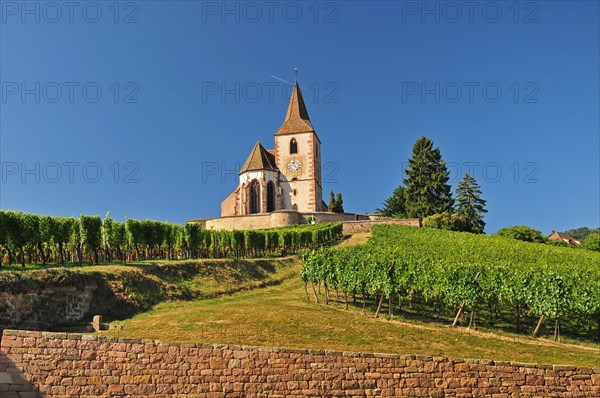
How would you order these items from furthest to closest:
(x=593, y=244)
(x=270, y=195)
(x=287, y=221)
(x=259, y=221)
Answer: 1. (x=593, y=244)
2. (x=270, y=195)
3. (x=259, y=221)
4. (x=287, y=221)

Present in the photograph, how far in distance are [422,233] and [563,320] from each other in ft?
87.9

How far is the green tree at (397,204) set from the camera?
84419 mm

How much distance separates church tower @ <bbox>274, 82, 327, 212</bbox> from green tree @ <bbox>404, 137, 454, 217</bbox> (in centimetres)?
1400

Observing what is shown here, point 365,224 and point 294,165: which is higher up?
point 294,165

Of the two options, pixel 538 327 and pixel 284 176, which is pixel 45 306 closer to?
pixel 538 327

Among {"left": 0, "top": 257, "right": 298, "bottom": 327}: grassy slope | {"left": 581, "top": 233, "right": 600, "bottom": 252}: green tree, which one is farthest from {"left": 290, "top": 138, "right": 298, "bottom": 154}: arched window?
{"left": 581, "top": 233, "right": 600, "bottom": 252}: green tree

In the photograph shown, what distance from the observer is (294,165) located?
73750 millimetres

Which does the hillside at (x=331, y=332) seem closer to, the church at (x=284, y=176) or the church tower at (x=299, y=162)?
the church at (x=284, y=176)

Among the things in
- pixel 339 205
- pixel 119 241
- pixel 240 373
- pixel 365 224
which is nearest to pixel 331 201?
pixel 339 205

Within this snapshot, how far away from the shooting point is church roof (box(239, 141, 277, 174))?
233 feet

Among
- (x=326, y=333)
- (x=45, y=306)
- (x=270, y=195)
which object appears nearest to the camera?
(x=326, y=333)

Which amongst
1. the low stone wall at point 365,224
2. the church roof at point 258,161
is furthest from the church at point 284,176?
the low stone wall at point 365,224

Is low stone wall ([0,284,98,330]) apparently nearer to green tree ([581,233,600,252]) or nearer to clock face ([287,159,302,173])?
clock face ([287,159,302,173])

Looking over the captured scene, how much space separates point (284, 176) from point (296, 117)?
401 inches
